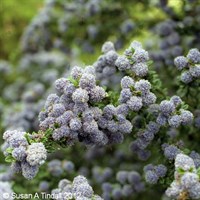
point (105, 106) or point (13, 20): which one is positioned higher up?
point (13, 20)

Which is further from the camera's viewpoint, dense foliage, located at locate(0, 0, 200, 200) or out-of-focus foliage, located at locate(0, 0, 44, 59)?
out-of-focus foliage, located at locate(0, 0, 44, 59)

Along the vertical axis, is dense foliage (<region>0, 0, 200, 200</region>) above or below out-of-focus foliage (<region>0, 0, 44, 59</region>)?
below

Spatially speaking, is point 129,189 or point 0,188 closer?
point 0,188

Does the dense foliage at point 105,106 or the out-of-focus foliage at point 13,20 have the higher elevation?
the out-of-focus foliage at point 13,20

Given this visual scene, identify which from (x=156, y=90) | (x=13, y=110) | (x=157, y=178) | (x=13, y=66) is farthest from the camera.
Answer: (x=13, y=66)

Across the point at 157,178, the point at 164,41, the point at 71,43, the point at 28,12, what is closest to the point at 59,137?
the point at 157,178

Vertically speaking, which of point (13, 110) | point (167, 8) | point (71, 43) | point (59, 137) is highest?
point (71, 43)

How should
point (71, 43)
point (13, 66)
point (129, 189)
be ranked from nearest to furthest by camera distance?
point (129, 189), point (71, 43), point (13, 66)

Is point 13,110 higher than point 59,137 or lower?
higher

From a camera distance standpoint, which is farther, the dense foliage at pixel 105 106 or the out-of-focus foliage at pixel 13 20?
the out-of-focus foliage at pixel 13 20

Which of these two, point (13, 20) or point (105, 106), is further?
point (13, 20)

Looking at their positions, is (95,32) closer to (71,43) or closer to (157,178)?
(71,43)
